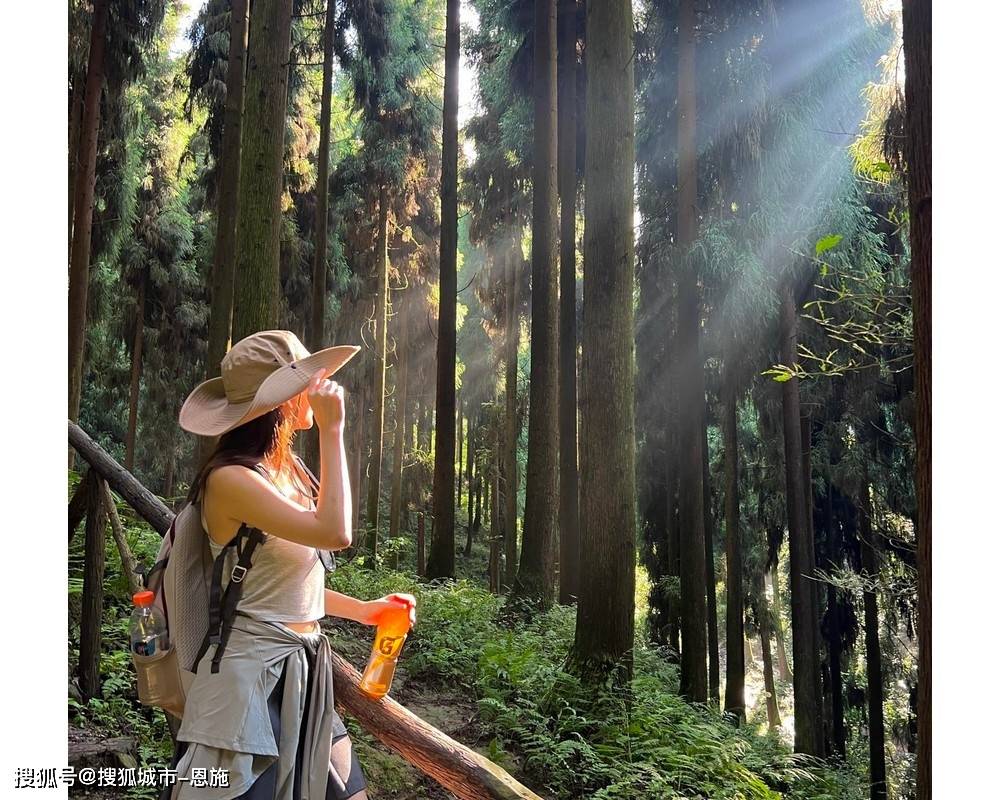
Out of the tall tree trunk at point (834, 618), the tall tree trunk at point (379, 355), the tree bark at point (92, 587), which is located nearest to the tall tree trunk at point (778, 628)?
the tall tree trunk at point (834, 618)

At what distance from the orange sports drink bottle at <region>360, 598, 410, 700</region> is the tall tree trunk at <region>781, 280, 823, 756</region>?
11.5 metres

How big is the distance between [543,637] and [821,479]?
9.61 meters

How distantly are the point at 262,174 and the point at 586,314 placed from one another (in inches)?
114

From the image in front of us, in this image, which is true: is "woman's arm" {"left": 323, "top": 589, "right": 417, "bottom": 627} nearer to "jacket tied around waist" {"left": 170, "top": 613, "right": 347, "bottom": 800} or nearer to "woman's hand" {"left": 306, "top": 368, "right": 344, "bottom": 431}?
"jacket tied around waist" {"left": 170, "top": 613, "right": 347, "bottom": 800}

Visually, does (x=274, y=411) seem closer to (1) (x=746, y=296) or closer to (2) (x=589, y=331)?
(2) (x=589, y=331)

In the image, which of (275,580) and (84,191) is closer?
(275,580)

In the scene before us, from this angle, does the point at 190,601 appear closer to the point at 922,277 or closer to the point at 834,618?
the point at 922,277

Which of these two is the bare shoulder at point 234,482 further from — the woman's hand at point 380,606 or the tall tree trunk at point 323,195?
the tall tree trunk at point 323,195

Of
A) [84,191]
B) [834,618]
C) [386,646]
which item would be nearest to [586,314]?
[386,646]

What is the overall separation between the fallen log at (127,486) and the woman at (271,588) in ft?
5.44

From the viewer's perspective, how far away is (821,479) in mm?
16375

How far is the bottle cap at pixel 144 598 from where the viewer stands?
225cm

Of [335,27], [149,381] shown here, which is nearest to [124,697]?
[335,27]

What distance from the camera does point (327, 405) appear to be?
85.1 inches
